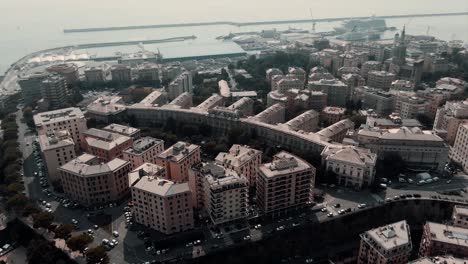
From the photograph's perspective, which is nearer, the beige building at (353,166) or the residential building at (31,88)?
the beige building at (353,166)

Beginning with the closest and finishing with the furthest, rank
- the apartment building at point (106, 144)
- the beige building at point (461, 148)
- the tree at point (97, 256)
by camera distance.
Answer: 1. the tree at point (97, 256)
2. the apartment building at point (106, 144)
3. the beige building at point (461, 148)

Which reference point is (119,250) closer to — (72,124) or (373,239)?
(373,239)

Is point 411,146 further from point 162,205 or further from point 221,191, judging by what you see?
point 162,205

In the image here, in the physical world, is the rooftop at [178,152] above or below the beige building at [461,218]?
above

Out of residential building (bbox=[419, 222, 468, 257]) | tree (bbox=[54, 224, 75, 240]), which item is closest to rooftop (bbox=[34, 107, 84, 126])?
tree (bbox=[54, 224, 75, 240])

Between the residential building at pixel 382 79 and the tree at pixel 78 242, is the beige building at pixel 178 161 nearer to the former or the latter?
the tree at pixel 78 242

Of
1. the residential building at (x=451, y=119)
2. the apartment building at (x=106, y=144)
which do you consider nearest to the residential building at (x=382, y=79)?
the residential building at (x=451, y=119)

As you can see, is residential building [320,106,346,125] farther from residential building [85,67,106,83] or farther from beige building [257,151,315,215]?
residential building [85,67,106,83]
